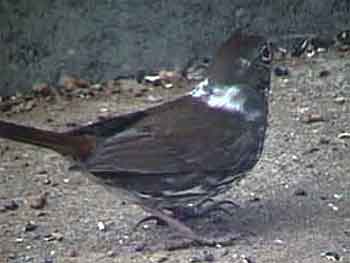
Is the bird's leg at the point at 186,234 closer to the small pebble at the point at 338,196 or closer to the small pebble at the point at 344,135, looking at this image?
the small pebble at the point at 338,196

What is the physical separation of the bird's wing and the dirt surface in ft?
0.98

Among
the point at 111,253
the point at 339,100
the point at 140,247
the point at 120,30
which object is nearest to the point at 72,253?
the point at 111,253

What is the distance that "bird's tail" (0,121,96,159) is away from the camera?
4793 millimetres

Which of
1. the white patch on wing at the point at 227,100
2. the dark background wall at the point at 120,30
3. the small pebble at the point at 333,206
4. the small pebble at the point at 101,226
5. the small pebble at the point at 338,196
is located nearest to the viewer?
the white patch on wing at the point at 227,100

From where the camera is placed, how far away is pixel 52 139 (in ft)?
15.9

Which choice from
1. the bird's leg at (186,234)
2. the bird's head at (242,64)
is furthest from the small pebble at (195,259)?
the bird's head at (242,64)

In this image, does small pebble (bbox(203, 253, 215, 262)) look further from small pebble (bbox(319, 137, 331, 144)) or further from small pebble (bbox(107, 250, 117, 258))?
small pebble (bbox(319, 137, 331, 144))

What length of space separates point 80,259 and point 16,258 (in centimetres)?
24

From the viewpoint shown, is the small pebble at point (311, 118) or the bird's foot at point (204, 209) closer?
the bird's foot at point (204, 209)

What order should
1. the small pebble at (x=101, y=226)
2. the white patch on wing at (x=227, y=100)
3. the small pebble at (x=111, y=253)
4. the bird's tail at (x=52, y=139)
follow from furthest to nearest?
the small pebble at (x=101, y=226) < the white patch on wing at (x=227, y=100) < the small pebble at (x=111, y=253) < the bird's tail at (x=52, y=139)

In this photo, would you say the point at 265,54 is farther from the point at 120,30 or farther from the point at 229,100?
the point at 120,30

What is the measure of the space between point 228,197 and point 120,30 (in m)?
1.71

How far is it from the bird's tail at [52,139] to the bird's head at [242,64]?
0.53m

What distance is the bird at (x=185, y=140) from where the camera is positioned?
4.88m
